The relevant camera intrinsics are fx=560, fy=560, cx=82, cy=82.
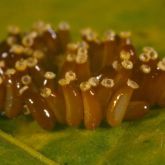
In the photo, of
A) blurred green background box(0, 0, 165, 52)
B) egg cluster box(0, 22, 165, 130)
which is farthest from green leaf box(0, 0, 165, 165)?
blurred green background box(0, 0, 165, 52)

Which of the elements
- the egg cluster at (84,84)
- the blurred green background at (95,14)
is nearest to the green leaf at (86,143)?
the egg cluster at (84,84)

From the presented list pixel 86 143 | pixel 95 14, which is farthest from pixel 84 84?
pixel 95 14

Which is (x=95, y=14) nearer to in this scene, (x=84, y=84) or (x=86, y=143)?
(x=84, y=84)

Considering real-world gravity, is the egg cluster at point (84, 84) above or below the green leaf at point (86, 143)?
above

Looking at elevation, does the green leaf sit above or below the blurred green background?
below

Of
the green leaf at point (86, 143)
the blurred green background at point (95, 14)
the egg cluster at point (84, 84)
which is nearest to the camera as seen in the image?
the green leaf at point (86, 143)

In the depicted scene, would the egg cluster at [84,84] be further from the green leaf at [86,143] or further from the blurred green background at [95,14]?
the blurred green background at [95,14]

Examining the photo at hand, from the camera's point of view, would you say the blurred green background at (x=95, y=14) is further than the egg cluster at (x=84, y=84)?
Yes

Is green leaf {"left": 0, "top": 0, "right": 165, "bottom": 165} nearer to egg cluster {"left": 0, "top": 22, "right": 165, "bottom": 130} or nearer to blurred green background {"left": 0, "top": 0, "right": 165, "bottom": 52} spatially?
egg cluster {"left": 0, "top": 22, "right": 165, "bottom": 130}

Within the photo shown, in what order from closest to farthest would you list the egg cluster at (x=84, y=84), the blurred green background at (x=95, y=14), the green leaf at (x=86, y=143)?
the green leaf at (x=86, y=143), the egg cluster at (x=84, y=84), the blurred green background at (x=95, y=14)
